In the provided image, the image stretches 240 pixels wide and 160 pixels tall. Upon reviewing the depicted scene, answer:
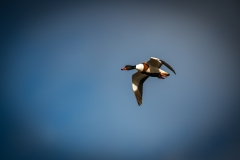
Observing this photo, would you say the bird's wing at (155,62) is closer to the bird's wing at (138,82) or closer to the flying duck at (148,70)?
the flying duck at (148,70)

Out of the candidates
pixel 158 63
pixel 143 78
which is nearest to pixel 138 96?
pixel 143 78

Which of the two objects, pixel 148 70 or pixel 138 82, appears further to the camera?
pixel 138 82

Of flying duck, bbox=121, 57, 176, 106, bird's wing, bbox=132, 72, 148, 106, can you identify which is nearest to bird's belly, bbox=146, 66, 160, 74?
flying duck, bbox=121, 57, 176, 106

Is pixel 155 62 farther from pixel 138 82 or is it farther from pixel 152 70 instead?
pixel 138 82

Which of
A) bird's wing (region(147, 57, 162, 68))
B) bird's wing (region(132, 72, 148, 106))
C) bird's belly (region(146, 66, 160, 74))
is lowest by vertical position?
bird's wing (region(132, 72, 148, 106))

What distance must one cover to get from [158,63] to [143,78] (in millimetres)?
226

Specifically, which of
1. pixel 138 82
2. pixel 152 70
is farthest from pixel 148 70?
pixel 138 82

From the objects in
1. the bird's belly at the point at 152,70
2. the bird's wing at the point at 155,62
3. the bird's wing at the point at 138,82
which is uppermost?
the bird's wing at the point at 155,62

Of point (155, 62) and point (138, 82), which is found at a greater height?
point (155, 62)

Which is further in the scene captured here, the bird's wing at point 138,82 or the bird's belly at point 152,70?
the bird's wing at point 138,82

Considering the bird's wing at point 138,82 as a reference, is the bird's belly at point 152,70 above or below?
above

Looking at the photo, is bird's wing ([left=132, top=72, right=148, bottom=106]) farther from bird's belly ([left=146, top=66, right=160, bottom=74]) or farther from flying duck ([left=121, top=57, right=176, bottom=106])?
bird's belly ([left=146, top=66, right=160, bottom=74])

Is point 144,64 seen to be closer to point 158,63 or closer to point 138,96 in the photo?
point 158,63

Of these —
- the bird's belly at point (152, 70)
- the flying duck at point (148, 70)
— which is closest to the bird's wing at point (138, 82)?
the flying duck at point (148, 70)
